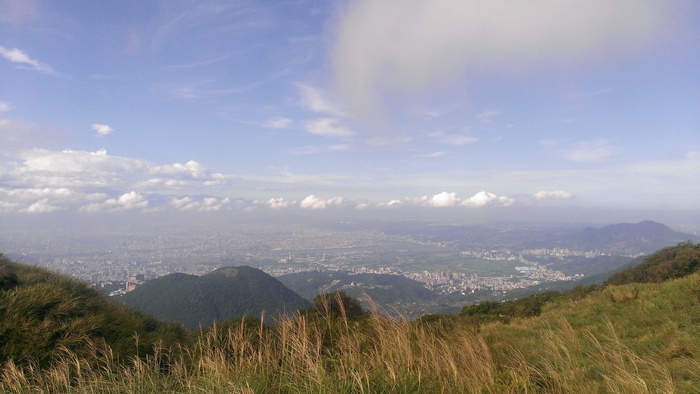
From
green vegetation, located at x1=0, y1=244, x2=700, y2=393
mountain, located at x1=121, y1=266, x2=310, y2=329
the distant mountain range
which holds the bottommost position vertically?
the distant mountain range

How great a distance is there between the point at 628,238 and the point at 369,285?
104 metres

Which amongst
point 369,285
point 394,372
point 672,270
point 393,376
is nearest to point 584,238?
point 369,285

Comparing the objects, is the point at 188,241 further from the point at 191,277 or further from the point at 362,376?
the point at 362,376

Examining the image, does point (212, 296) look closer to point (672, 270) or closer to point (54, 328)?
point (54, 328)

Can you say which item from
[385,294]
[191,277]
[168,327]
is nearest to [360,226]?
[385,294]

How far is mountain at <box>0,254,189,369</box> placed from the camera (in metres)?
4.39

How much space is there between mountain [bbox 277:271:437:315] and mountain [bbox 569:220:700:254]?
7969 cm

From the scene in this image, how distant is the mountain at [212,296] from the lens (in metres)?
26.9

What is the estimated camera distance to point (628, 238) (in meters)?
107

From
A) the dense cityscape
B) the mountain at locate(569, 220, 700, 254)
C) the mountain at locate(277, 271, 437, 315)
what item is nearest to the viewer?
the mountain at locate(277, 271, 437, 315)

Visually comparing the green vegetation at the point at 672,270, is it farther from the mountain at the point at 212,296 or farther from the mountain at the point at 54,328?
the mountain at the point at 212,296

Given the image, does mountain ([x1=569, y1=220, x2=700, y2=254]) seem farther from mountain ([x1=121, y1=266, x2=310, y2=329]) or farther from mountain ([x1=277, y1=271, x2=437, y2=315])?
mountain ([x1=121, y1=266, x2=310, y2=329])

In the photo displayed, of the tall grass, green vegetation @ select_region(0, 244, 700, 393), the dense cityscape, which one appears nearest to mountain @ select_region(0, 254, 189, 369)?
green vegetation @ select_region(0, 244, 700, 393)

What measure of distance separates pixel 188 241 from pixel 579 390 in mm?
98440
